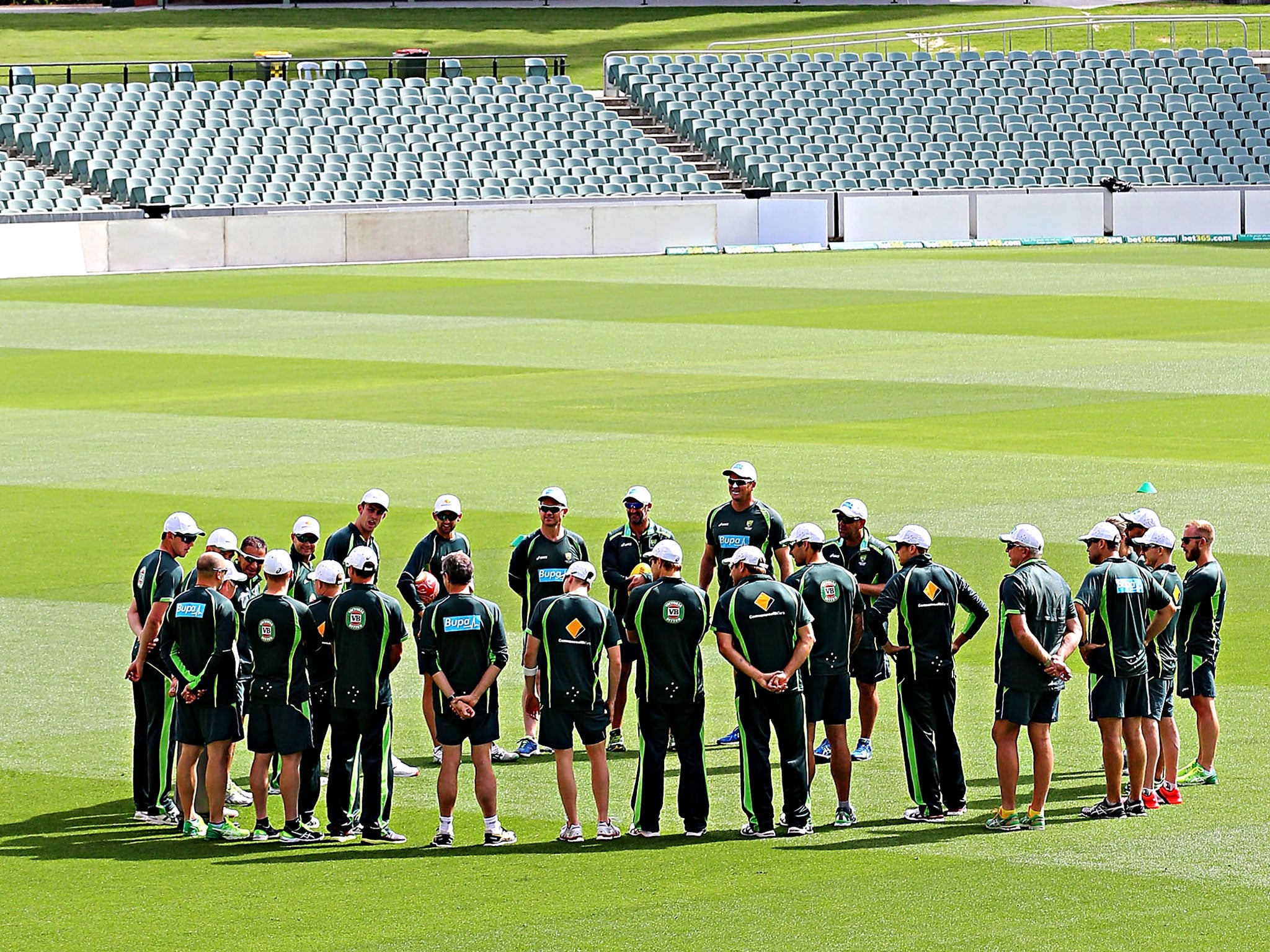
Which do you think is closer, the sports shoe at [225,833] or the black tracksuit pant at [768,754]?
the black tracksuit pant at [768,754]

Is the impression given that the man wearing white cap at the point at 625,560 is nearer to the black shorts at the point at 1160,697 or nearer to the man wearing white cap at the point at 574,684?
the man wearing white cap at the point at 574,684

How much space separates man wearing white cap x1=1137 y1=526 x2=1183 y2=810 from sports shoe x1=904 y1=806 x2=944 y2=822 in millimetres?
1212

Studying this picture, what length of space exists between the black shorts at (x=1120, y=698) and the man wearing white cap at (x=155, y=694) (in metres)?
5.39

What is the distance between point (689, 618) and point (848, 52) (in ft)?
166

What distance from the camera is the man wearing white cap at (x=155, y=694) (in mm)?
12000

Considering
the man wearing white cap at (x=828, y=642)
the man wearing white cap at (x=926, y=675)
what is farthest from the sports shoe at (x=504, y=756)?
the man wearing white cap at (x=926, y=675)

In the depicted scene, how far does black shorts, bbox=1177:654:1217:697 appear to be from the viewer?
12.4 m

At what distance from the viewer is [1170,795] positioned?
12078mm

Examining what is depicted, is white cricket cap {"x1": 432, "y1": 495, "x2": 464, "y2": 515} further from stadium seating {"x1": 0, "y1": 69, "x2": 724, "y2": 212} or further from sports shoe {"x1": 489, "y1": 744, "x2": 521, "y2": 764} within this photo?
stadium seating {"x1": 0, "y1": 69, "x2": 724, "y2": 212}

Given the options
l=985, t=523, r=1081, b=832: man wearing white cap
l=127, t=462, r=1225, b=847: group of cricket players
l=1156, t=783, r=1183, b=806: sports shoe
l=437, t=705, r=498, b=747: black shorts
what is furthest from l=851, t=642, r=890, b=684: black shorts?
l=437, t=705, r=498, b=747: black shorts

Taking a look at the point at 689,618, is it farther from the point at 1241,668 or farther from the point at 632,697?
the point at 1241,668

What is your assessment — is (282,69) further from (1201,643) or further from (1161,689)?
(1161,689)

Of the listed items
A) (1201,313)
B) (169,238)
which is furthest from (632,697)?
(169,238)

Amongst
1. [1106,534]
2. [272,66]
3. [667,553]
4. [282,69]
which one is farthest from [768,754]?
[272,66]
